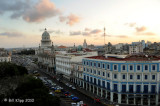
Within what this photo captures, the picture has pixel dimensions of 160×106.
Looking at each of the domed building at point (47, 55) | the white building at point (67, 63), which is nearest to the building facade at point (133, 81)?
the white building at point (67, 63)

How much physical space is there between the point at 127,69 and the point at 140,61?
4.57 metres

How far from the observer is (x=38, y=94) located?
3931 cm

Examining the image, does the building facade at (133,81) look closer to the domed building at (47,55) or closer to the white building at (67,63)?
the white building at (67,63)

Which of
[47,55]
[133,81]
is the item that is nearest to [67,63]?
[133,81]

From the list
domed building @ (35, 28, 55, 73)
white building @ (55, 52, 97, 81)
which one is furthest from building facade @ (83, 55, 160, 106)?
domed building @ (35, 28, 55, 73)

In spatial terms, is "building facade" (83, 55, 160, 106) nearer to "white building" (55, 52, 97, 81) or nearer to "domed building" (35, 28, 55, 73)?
"white building" (55, 52, 97, 81)

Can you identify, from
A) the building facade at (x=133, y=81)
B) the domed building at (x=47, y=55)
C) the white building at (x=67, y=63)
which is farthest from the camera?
the domed building at (x=47, y=55)

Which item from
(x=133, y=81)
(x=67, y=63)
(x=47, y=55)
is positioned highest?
(x=47, y=55)

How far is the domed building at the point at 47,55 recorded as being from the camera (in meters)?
118

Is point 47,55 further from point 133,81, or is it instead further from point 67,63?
point 133,81

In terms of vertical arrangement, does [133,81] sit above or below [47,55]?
below

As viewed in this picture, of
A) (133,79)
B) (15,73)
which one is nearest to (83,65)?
(133,79)

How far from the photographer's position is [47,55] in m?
128

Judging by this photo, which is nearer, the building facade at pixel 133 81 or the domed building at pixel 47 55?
the building facade at pixel 133 81
